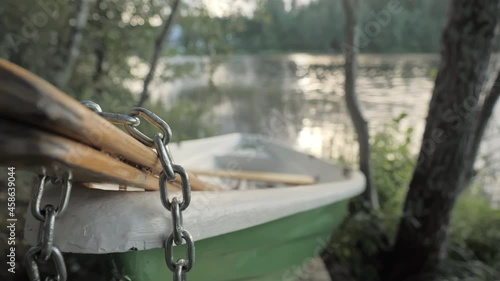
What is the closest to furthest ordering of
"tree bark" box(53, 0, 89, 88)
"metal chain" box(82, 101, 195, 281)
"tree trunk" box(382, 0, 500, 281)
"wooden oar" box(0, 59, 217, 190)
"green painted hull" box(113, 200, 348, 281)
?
"wooden oar" box(0, 59, 217, 190)
"metal chain" box(82, 101, 195, 281)
"green painted hull" box(113, 200, 348, 281)
"tree trunk" box(382, 0, 500, 281)
"tree bark" box(53, 0, 89, 88)

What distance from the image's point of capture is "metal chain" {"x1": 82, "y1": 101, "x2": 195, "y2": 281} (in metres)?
0.52

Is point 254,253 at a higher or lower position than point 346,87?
lower

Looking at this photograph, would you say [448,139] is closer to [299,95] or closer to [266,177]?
[266,177]

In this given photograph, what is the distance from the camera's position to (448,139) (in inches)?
59.8

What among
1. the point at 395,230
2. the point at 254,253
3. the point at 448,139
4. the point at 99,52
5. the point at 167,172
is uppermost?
the point at 99,52

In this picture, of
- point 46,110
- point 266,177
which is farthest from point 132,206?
point 266,177

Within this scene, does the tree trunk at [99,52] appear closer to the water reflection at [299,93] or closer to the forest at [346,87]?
the forest at [346,87]

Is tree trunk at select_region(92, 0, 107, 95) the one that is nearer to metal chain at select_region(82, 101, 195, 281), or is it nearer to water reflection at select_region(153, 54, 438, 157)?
water reflection at select_region(153, 54, 438, 157)

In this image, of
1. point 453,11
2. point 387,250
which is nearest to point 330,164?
point 387,250

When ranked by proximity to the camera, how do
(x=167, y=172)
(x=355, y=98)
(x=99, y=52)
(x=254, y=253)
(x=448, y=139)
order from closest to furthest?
(x=167, y=172) → (x=254, y=253) → (x=448, y=139) → (x=355, y=98) → (x=99, y=52)

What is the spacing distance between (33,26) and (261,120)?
1.12 metres

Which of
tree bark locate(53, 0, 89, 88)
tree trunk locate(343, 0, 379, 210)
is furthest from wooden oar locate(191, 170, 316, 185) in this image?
tree bark locate(53, 0, 89, 88)

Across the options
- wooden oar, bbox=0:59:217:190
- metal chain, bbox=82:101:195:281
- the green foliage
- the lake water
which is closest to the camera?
wooden oar, bbox=0:59:217:190

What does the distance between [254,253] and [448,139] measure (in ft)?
2.92
